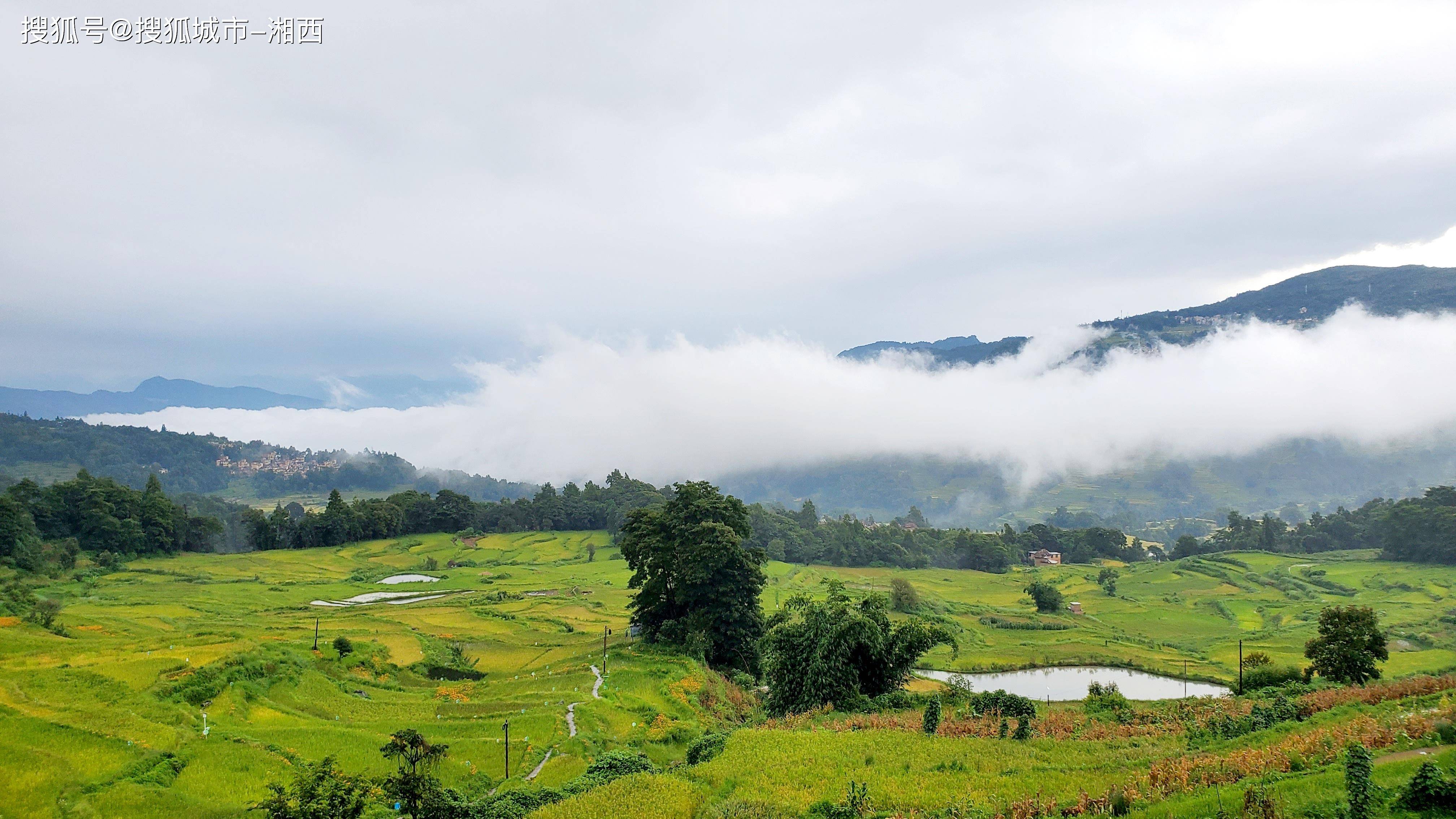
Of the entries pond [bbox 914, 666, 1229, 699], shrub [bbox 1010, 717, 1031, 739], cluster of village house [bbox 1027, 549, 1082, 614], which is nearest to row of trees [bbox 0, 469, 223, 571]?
pond [bbox 914, 666, 1229, 699]

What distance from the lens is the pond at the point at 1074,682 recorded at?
160 feet

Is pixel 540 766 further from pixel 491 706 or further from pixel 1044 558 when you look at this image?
pixel 1044 558

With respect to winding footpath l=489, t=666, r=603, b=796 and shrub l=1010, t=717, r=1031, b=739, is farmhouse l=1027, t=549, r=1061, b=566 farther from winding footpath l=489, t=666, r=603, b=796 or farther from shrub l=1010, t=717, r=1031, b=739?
shrub l=1010, t=717, r=1031, b=739

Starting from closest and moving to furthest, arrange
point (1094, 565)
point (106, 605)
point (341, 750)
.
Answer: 1. point (341, 750)
2. point (106, 605)
3. point (1094, 565)

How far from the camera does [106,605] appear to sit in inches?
1850

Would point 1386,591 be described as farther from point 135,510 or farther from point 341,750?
point 135,510

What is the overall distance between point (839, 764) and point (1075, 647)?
5383cm

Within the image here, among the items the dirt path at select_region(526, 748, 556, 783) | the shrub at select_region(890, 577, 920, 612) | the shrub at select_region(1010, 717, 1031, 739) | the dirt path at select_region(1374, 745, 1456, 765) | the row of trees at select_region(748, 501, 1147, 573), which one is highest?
the dirt path at select_region(1374, 745, 1456, 765)

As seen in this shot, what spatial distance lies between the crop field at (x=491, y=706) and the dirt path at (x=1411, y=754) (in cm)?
44

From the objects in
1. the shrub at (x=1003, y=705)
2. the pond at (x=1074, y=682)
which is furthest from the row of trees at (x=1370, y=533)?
the shrub at (x=1003, y=705)

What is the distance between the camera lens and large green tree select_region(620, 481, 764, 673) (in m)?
39.9

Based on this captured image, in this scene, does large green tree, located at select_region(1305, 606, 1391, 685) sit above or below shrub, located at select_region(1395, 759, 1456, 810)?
below

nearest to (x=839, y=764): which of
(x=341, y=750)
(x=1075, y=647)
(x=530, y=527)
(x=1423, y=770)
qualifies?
(x=1423, y=770)

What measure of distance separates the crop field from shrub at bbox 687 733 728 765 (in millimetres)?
531
